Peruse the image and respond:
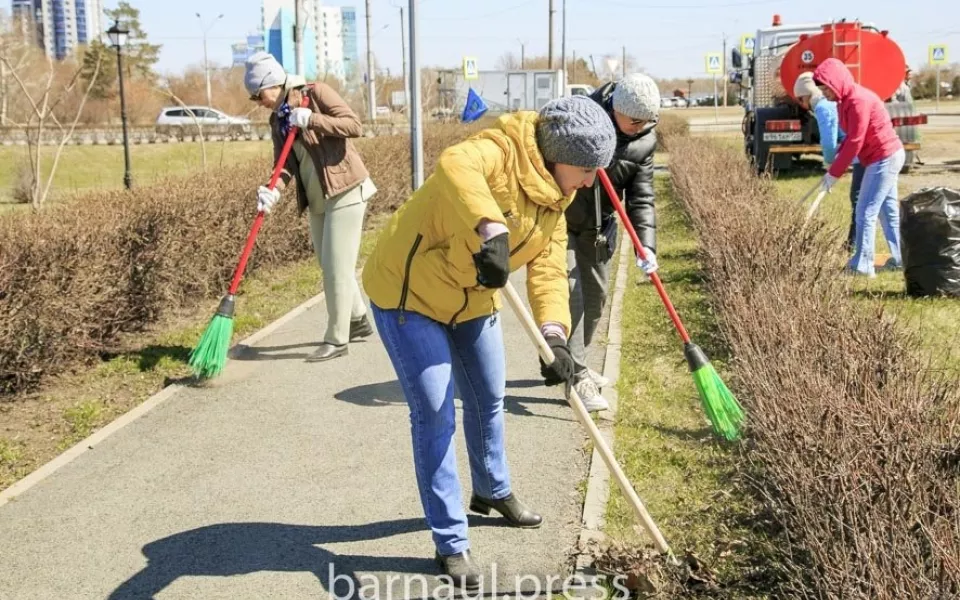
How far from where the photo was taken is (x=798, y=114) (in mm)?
18672

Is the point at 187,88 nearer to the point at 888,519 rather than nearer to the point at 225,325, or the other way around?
the point at 225,325

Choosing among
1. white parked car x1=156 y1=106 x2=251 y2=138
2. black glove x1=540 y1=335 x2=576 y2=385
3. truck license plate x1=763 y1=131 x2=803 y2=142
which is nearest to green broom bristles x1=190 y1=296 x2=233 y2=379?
black glove x1=540 y1=335 x2=576 y2=385

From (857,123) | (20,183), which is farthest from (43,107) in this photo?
(20,183)

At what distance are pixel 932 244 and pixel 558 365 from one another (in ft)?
16.9

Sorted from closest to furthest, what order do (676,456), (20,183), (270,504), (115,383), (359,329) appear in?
1. (270,504)
2. (676,456)
3. (115,383)
4. (359,329)
5. (20,183)

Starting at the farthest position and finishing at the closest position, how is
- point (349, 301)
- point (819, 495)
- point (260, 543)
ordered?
point (349, 301), point (260, 543), point (819, 495)

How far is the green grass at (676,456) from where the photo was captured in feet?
12.8

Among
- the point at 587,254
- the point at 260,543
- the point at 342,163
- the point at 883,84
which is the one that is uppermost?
the point at 883,84

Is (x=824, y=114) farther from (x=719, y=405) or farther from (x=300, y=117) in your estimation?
(x=719, y=405)

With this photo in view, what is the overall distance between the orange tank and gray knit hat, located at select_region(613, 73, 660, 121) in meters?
13.6

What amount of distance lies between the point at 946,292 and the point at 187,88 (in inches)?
2148

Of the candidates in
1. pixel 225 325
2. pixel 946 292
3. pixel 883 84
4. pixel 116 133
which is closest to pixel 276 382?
pixel 225 325

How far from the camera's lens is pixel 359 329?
7.53m

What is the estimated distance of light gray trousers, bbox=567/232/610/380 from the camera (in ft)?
18.7
